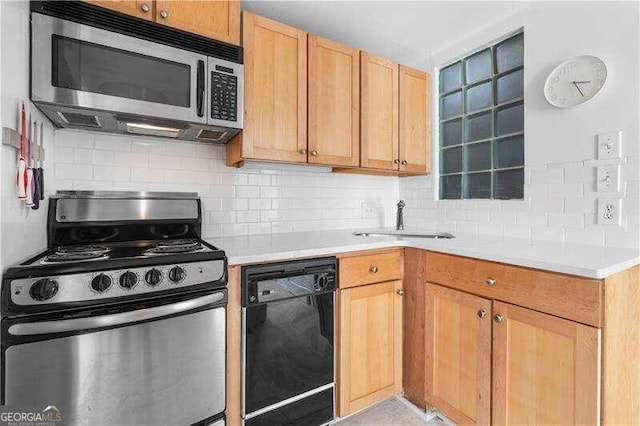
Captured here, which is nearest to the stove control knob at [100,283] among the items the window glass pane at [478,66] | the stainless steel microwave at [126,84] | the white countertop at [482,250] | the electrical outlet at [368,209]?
the white countertop at [482,250]

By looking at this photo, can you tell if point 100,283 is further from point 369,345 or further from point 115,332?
point 369,345

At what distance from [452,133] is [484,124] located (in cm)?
26

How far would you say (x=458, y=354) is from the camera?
5.18 ft

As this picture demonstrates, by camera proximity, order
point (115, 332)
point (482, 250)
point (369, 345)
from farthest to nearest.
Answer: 1. point (369, 345)
2. point (482, 250)
3. point (115, 332)

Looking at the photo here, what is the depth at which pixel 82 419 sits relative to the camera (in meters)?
1.07

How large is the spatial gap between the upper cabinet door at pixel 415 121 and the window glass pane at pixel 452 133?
0.44 feet

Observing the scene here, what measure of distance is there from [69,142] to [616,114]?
8.84 ft

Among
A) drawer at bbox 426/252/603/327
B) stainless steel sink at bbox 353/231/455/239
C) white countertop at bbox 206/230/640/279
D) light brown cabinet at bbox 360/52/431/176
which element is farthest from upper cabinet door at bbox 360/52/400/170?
drawer at bbox 426/252/603/327

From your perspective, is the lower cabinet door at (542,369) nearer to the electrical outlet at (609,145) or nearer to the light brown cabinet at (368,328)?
the light brown cabinet at (368,328)

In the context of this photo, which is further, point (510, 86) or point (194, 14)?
point (510, 86)

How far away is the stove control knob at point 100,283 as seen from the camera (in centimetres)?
105

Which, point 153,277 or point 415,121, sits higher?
point 415,121

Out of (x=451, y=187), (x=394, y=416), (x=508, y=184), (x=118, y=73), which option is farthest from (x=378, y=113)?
(x=394, y=416)

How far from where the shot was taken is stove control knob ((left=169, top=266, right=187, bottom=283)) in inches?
46.7
